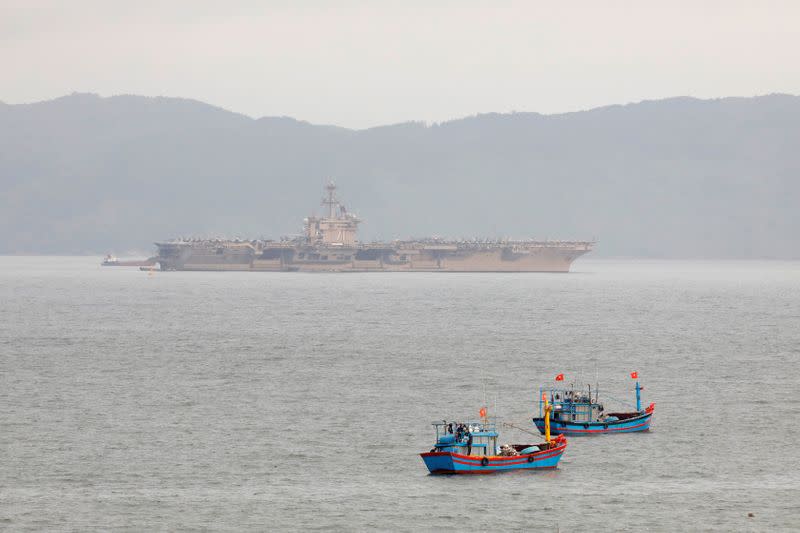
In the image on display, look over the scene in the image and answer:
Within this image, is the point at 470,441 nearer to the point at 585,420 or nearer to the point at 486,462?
the point at 486,462

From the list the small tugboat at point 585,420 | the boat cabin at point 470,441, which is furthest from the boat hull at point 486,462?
the small tugboat at point 585,420

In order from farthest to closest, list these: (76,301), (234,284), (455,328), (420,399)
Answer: (234,284)
(76,301)
(455,328)
(420,399)

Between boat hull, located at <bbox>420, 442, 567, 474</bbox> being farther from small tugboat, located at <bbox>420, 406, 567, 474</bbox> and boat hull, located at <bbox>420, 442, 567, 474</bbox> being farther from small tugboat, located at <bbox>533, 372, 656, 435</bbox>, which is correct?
small tugboat, located at <bbox>533, 372, 656, 435</bbox>

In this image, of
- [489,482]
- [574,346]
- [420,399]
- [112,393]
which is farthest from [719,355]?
[489,482]

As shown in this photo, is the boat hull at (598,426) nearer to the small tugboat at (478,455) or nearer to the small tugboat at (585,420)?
the small tugboat at (585,420)

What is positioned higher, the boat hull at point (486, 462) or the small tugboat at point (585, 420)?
the small tugboat at point (585, 420)

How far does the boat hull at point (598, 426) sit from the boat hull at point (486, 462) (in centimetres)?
589

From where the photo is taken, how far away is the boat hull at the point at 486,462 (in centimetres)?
4319

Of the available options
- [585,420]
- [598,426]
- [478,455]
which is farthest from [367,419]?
[478,455]

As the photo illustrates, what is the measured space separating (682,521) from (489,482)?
6533 mm

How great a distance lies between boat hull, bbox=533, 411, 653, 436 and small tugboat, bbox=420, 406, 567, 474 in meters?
5.92

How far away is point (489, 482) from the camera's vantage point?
42500mm

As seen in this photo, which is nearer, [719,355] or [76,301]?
[719,355]

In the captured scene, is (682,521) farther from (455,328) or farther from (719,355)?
(455,328)
